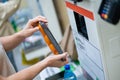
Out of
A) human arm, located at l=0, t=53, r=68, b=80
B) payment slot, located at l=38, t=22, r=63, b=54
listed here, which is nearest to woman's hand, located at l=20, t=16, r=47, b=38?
payment slot, located at l=38, t=22, r=63, b=54

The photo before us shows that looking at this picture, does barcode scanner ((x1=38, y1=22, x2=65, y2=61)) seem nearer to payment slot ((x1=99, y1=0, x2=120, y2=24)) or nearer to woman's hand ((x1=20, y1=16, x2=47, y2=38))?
woman's hand ((x1=20, y1=16, x2=47, y2=38))

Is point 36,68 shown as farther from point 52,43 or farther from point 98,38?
point 98,38

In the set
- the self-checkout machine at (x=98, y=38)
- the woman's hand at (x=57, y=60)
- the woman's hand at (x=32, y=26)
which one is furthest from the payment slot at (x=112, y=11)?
the woman's hand at (x=32, y=26)

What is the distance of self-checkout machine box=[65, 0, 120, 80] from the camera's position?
3.05 feet

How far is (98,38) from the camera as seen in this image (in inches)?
37.9

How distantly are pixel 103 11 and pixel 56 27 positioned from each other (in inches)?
66.7

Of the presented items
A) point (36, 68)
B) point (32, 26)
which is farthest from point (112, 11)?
point (32, 26)

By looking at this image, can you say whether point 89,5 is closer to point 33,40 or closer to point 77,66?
point 77,66

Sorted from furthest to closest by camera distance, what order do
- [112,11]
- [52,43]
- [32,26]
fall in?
[32,26]
[52,43]
[112,11]

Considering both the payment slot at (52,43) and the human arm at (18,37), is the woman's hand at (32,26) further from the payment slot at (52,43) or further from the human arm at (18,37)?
the payment slot at (52,43)

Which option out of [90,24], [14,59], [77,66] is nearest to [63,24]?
[14,59]

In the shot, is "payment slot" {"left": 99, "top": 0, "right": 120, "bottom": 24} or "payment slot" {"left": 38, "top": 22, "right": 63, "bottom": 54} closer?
"payment slot" {"left": 99, "top": 0, "right": 120, "bottom": 24}

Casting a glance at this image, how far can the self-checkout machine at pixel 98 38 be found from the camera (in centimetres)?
93

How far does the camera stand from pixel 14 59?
2.56 m
